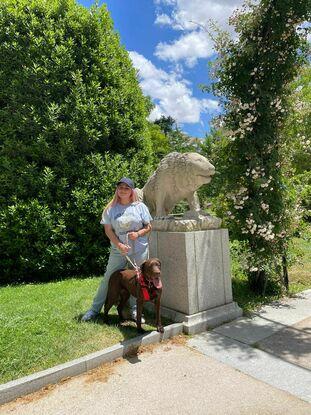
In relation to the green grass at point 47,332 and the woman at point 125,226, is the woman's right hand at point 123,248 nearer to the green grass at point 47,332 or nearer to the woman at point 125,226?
the woman at point 125,226

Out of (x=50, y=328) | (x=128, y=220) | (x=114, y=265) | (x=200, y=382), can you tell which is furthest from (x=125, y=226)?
(x=200, y=382)

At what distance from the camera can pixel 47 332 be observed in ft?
Answer: 13.5

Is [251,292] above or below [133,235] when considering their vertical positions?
below

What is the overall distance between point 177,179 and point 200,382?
2647 mm

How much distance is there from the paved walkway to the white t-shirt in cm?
128

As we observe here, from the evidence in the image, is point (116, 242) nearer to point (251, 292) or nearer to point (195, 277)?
point (195, 277)

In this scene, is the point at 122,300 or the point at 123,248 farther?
the point at 122,300

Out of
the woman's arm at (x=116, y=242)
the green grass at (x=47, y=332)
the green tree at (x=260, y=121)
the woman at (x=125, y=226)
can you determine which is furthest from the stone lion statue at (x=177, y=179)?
the green grass at (x=47, y=332)

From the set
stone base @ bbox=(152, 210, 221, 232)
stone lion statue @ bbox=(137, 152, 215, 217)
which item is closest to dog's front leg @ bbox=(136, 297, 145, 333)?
stone base @ bbox=(152, 210, 221, 232)

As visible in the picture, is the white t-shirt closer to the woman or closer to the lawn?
the woman

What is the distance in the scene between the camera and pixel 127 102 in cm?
802

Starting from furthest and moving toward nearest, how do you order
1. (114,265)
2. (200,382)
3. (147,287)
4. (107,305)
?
(114,265) < (107,305) < (147,287) < (200,382)

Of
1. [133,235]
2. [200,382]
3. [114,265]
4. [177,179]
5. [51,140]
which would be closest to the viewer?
[200,382]

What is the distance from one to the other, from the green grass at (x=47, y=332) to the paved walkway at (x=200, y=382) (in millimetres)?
316
